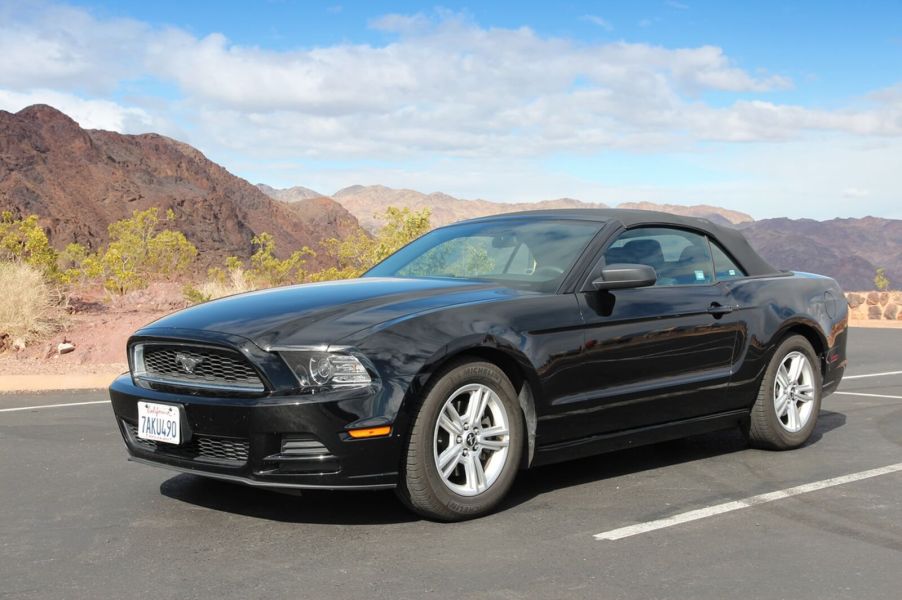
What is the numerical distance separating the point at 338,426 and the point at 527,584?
118cm

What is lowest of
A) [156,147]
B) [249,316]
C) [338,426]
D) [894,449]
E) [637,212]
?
[894,449]

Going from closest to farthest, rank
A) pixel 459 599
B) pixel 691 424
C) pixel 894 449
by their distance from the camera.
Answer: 1. pixel 459 599
2. pixel 691 424
3. pixel 894 449

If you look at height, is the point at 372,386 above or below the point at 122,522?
above

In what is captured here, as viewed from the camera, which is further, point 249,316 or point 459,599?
point 249,316

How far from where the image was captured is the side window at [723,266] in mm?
7191

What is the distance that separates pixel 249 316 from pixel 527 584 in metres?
2.01

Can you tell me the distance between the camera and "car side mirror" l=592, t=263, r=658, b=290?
6.04 m

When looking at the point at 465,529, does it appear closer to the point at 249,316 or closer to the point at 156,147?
the point at 249,316

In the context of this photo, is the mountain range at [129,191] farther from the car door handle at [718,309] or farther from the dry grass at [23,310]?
the car door handle at [718,309]

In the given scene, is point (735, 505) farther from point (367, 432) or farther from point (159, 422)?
point (159, 422)

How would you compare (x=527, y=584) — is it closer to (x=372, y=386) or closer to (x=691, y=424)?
(x=372, y=386)

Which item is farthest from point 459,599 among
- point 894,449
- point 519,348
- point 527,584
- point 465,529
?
point 894,449

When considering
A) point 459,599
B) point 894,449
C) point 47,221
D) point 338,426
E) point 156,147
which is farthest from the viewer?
point 156,147

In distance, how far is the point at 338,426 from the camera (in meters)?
5.07
